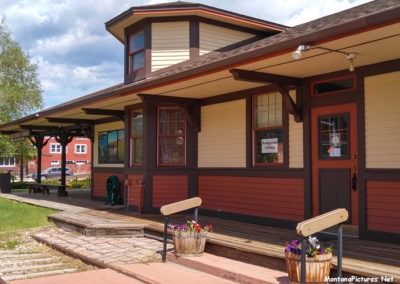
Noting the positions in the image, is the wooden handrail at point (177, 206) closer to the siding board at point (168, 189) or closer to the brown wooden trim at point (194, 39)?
the siding board at point (168, 189)

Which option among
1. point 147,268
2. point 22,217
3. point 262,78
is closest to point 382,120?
point 262,78

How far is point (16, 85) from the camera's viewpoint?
31297 millimetres

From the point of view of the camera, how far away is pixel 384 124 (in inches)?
247

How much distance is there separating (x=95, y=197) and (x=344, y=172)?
9102 mm

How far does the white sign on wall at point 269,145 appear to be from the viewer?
8.03 m

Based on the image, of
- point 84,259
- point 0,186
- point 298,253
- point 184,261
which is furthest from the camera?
point 0,186

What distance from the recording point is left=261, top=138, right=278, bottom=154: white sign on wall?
8.03 m

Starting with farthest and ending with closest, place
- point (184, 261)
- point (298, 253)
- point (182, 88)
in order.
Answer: point (182, 88), point (184, 261), point (298, 253)

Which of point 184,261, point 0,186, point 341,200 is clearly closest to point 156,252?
point 184,261

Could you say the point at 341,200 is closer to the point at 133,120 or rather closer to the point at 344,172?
the point at 344,172

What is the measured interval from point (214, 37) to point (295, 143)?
16.2 feet

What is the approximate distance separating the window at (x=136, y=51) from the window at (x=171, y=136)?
192 cm

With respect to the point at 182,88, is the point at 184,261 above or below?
below

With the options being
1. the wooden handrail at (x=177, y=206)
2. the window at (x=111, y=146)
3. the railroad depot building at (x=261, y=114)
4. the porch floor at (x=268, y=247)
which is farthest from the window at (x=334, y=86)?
the window at (x=111, y=146)
